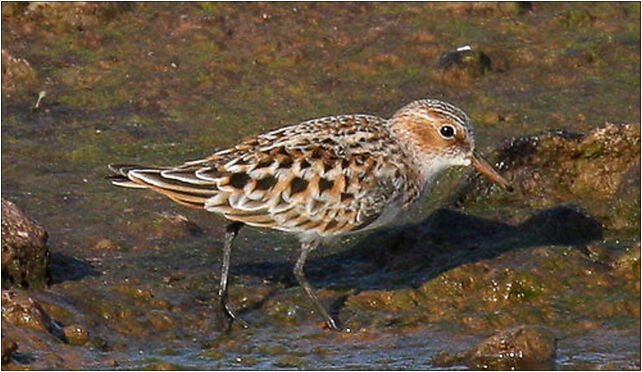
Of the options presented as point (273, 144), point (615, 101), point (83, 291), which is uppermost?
point (273, 144)

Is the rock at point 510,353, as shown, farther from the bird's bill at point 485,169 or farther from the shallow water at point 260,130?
the bird's bill at point 485,169

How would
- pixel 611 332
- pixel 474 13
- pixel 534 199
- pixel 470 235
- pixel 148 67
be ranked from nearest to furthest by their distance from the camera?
pixel 611 332
pixel 470 235
pixel 534 199
pixel 148 67
pixel 474 13

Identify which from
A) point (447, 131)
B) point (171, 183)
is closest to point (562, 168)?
point (447, 131)

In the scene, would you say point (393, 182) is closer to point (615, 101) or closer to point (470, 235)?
point (470, 235)

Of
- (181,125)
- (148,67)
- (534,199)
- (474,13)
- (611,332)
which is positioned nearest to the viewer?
(611,332)

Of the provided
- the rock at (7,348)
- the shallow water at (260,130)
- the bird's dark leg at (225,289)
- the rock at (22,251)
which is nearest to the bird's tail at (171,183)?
the bird's dark leg at (225,289)

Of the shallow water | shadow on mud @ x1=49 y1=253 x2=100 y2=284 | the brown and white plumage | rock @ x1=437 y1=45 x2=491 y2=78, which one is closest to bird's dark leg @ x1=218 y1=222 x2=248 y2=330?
the shallow water

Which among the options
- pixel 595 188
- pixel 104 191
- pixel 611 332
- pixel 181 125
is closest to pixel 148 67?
pixel 181 125
